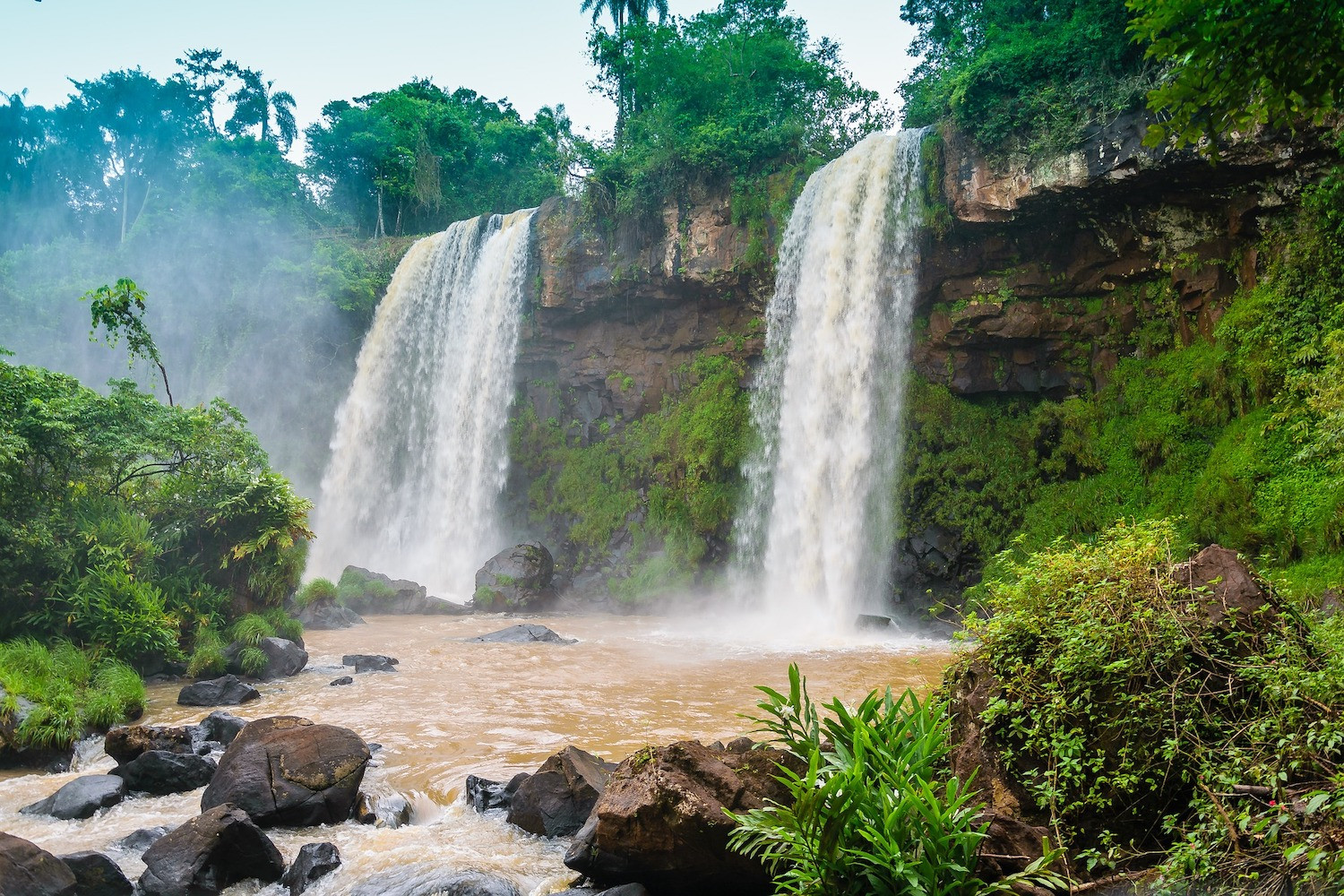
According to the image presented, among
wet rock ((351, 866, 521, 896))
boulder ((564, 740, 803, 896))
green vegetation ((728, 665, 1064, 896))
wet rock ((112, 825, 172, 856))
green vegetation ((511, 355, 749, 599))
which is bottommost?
wet rock ((112, 825, 172, 856))

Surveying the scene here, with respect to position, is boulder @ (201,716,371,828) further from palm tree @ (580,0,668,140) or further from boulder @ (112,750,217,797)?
palm tree @ (580,0,668,140)

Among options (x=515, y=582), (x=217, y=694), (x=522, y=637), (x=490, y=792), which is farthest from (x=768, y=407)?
(x=490, y=792)

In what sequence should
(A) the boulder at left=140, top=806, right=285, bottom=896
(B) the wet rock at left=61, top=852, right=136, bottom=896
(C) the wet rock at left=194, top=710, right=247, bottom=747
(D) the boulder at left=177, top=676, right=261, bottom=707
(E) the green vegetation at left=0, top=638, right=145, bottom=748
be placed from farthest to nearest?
(D) the boulder at left=177, top=676, right=261, bottom=707, (C) the wet rock at left=194, top=710, right=247, bottom=747, (E) the green vegetation at left=0, top=638, right=145, bottom=748, (A) the boulder at left=140, top=806, right=285, bottom=896, (B) the wet rock at left=61, top=852, right=136, bottom=896

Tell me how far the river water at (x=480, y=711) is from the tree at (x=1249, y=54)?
431 cm

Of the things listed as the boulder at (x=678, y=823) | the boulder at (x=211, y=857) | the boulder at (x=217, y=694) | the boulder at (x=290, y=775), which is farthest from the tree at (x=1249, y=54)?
the boulder at (x=217, y=694)

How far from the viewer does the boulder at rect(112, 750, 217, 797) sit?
655 centimetres

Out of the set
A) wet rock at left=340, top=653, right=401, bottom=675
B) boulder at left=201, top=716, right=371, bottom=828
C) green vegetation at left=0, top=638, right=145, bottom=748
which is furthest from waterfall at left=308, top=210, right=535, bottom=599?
boulder at left=201, top=716, right=371, bottom=828

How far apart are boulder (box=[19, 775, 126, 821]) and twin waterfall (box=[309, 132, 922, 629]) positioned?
1225 centimetres

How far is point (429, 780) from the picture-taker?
6.89m

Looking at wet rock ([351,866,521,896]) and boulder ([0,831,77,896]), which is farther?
wet rock ([351,866,521,896])

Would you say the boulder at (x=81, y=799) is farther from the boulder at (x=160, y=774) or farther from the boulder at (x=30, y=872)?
the boulder at (x=30, y=872)

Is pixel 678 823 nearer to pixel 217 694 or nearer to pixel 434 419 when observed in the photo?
pixel 217 694

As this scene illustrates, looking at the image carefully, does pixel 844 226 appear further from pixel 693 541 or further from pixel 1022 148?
pixel 693 541

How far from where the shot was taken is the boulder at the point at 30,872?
4340 mm
